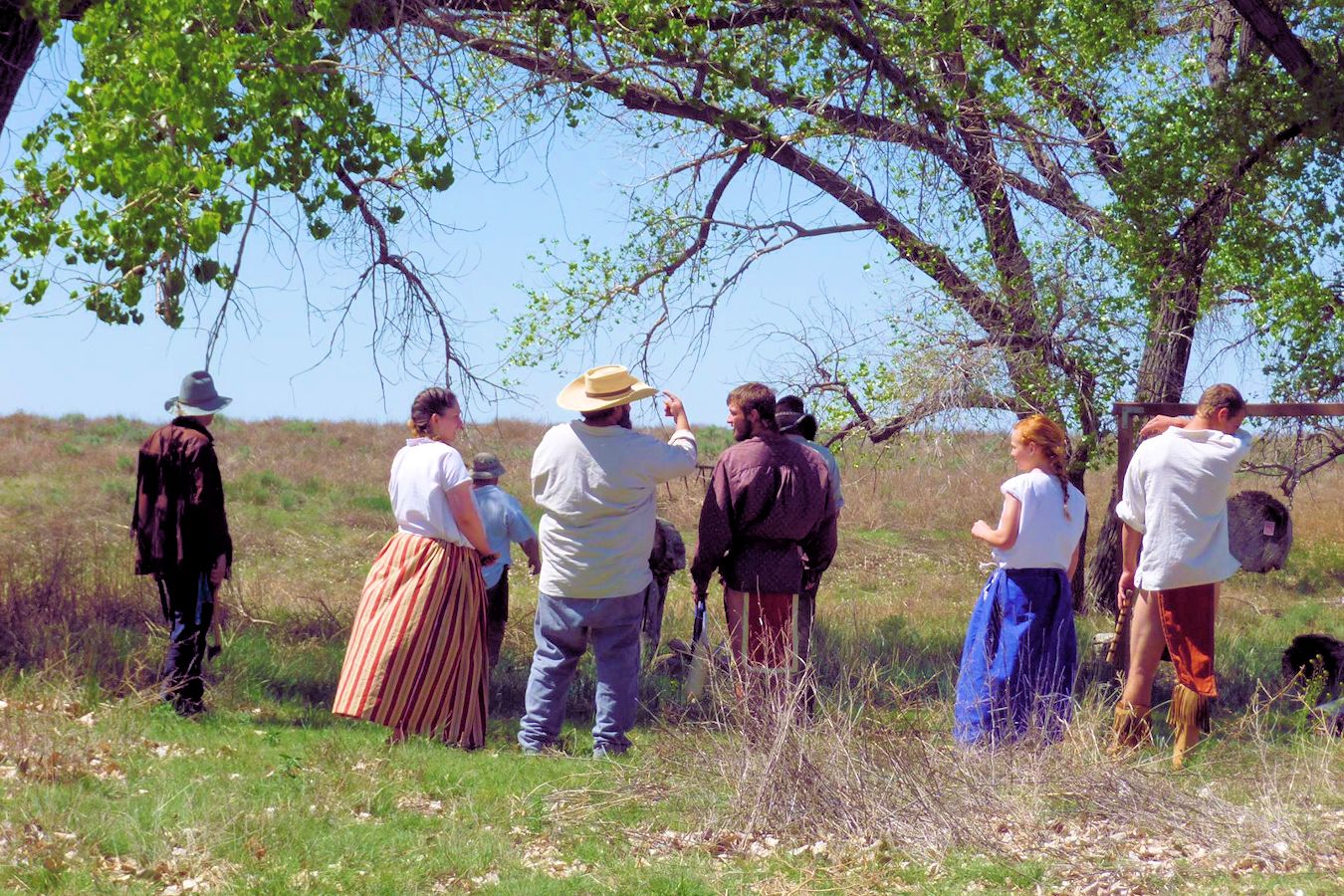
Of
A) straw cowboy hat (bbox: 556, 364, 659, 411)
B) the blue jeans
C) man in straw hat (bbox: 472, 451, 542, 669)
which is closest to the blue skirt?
the blue jeans

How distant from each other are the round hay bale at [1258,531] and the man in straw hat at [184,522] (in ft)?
21.9

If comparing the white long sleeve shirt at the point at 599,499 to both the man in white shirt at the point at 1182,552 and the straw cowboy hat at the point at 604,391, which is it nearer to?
the straw cowboy hat at the point at 604,391

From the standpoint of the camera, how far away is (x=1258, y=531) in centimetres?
981

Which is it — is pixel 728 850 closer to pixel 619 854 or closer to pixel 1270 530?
pixel 619 854

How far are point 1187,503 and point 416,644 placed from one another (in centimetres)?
396

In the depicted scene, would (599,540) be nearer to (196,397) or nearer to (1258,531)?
(196,397)

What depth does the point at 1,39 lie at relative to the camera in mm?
9859

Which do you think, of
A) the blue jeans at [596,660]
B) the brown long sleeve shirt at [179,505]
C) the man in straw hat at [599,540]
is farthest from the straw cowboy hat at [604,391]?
the brown long sleeve shirt at [179,505]

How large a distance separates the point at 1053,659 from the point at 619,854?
276cm

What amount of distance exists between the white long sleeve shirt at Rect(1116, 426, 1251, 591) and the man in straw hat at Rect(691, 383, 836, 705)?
1634mm

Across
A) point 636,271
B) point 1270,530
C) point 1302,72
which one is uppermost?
point 1302,72

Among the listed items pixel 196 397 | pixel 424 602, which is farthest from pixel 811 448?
pixel 196 397

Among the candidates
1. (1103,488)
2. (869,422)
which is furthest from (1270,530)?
(1103,488)

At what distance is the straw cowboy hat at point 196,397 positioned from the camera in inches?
299
